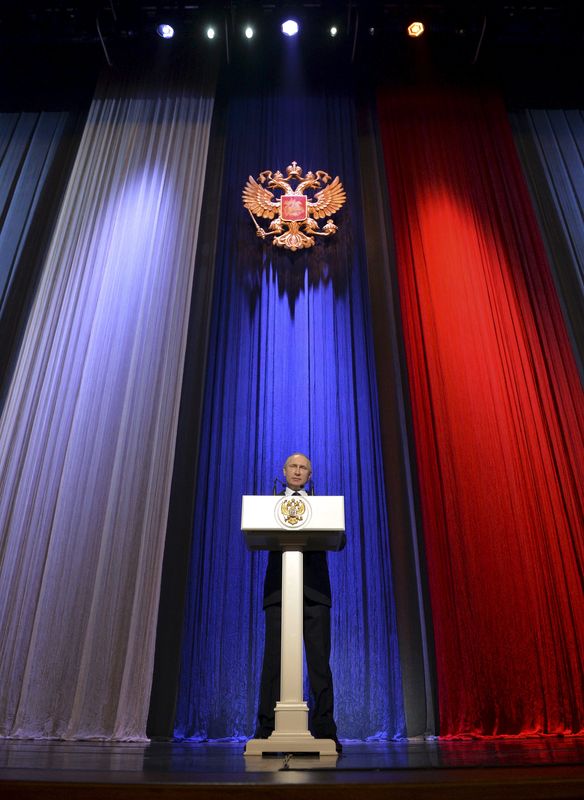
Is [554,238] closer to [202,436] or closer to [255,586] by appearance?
[202,436]

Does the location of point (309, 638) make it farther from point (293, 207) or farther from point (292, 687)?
point (293, 207)

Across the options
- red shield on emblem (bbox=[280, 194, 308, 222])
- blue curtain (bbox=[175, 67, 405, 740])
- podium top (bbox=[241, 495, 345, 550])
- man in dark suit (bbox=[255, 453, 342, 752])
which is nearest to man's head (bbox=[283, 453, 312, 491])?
man in dark suit (bbox=[255, 453, 342, 752])

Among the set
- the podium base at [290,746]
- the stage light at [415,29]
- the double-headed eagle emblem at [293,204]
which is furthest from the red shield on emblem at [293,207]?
the podium base at [290,746]

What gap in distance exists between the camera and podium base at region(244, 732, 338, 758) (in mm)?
2334

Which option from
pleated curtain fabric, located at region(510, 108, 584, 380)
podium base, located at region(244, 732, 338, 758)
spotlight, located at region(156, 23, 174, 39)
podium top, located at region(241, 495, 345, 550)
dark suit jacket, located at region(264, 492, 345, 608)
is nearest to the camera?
podium base, located at region(244, 732, 338, 758)

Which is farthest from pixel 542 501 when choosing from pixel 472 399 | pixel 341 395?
pixel 341 395

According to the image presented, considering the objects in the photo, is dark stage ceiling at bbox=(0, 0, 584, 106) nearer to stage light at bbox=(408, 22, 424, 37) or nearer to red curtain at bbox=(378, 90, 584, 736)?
stage light at bbox=(408, 22, 424, 37)

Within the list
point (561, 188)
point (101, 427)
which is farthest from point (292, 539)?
point (561, 188)

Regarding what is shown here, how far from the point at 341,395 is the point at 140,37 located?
4.47m

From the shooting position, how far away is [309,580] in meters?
2.88

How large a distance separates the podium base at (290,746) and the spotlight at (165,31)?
6543 mm

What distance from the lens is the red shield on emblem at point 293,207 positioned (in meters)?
5.68

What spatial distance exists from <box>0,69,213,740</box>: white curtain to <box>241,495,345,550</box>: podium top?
1736 mm

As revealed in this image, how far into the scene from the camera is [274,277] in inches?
215
